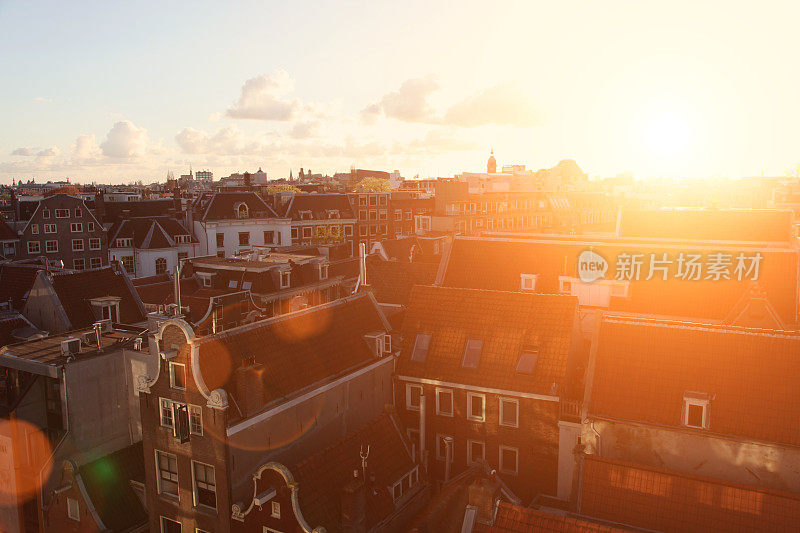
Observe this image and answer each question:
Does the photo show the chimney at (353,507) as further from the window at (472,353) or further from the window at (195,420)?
the window at (472,353)

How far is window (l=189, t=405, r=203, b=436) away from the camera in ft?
85.6

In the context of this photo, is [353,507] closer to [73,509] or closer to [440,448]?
[440,448]

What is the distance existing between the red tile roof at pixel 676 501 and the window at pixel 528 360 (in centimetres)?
670

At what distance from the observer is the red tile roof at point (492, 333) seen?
106 ft

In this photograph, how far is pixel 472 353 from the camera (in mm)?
34531

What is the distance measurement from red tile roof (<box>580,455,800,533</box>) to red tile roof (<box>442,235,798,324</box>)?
65.5 feet

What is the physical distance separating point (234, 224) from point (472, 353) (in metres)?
75.3

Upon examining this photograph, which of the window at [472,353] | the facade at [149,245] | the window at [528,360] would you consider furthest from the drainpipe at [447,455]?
the facade at [149,245]

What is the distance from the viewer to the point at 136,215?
107m

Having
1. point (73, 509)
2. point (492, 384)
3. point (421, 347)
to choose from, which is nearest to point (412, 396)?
point (421, 347)

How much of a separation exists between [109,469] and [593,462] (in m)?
25.0

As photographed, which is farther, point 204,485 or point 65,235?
point 65,235

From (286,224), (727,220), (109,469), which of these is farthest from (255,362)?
(286,224)

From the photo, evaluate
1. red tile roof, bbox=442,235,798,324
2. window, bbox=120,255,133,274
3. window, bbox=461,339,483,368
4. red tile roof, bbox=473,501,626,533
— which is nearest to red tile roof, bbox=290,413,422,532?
window, bbox=461,339,483,368
